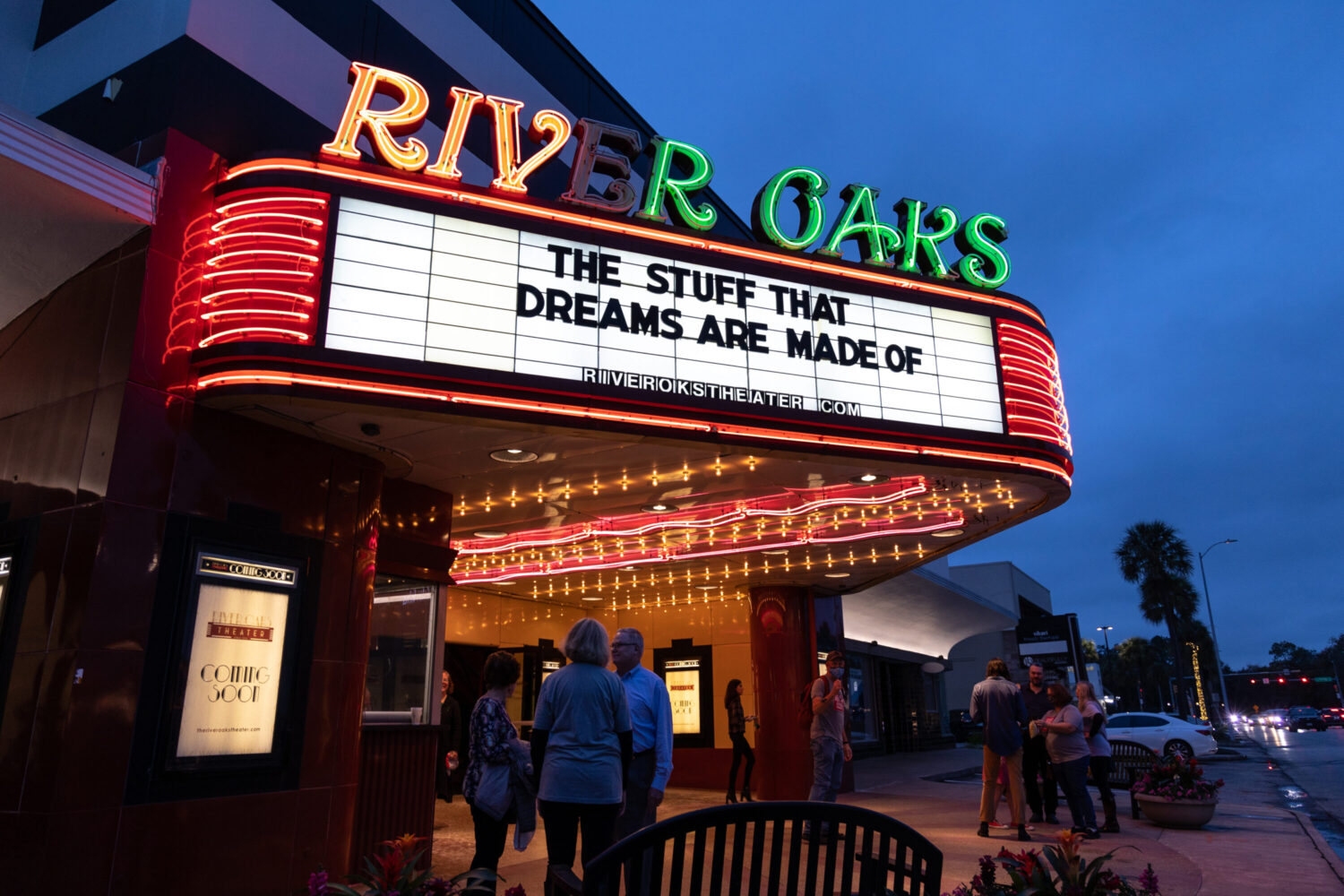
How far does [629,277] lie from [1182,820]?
834 cm

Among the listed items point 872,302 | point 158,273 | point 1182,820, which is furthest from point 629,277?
point 1182,820

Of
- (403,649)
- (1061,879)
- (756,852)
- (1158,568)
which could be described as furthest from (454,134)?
(1158,568)

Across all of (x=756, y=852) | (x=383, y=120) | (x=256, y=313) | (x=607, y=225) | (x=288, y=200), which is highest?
(x=383, y=120)

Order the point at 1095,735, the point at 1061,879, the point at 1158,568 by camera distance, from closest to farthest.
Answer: the point at 1061,879
the point at 1095,735
the point at 1158,568

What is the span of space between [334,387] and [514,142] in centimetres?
299

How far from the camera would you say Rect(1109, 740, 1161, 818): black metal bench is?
36.7 ft

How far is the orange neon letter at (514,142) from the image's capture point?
25.3 feet

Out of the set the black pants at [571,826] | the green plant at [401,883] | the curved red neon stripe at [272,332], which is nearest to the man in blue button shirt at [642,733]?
the black pants at [571,826]

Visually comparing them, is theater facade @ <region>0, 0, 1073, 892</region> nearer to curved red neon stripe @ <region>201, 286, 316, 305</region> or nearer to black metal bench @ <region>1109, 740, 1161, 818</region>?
curved red neon stripe @ <region>201, 286, 316, 305</region>

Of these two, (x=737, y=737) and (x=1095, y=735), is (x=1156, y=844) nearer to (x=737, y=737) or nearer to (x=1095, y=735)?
(x=1095, y=735)

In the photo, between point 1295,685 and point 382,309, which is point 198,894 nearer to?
point 382,309

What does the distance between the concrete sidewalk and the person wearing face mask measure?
1188 millimetres

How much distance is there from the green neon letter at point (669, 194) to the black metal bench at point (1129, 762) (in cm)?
841

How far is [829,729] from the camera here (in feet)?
32.1
